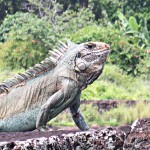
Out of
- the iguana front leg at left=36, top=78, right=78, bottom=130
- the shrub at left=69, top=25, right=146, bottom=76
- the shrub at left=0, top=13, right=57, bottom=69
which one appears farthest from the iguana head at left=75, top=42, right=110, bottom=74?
the shrub at left=69, top=25, right=146, bottom=76

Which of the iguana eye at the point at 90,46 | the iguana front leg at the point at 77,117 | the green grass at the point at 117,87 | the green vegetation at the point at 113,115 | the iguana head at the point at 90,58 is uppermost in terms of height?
the green grass at the point at 117,87

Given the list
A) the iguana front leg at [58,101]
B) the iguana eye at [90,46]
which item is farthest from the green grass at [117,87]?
the iguana front leg at [58,101]

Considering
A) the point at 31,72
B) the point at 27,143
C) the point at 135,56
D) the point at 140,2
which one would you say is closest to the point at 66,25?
the point at 135,56

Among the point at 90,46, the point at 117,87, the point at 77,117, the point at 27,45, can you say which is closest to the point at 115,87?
the point at 117,87

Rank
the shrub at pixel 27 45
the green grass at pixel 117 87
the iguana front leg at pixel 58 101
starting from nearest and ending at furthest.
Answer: the iguana front leg at pixel 58 101 < the green grass at pixel 117 87 < the shrub at pixel 27 45

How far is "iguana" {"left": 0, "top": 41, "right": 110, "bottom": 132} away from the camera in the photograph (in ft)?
25.4

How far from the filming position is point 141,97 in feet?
71.8

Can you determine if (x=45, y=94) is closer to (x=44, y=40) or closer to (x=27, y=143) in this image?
(x=27, y=143)

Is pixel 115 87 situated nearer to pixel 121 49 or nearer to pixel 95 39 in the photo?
pixel 121 49

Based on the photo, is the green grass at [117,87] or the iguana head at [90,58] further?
the green grass at [117,87]

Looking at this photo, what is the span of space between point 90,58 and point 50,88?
575 millimetres

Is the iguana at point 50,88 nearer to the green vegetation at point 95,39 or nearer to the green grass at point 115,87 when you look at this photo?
the green vegetation at point 95,39

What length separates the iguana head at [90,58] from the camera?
7809mm

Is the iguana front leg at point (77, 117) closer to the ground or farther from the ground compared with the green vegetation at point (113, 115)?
closer to the ground
